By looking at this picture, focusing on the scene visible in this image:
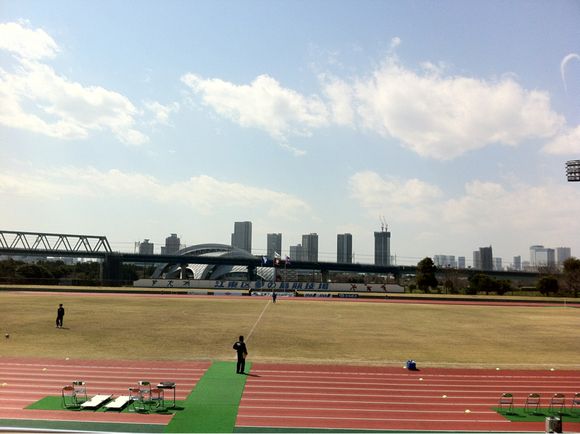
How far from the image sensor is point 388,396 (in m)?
15.7

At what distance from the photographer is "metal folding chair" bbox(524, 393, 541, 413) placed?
46.2ft

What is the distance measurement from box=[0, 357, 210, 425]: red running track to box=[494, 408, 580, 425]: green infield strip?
10065 millimetres

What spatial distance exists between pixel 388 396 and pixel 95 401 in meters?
9.43

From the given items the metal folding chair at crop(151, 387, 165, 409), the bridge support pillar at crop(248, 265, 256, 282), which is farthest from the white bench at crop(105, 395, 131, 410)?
the bridge support pillar at crop(248, 265, 256, 282)

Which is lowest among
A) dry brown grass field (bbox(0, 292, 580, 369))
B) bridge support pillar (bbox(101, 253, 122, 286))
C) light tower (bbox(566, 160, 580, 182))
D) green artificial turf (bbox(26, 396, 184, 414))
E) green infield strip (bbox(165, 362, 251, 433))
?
dry brown grass field (bbox(0, 292, 580, 369))

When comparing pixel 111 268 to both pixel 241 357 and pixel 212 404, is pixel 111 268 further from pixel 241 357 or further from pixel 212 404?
pixel 212 404

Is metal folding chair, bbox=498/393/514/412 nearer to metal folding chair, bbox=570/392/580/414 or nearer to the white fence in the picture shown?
metal folding chair, bbox=570/392/580/414

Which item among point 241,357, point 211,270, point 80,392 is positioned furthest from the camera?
point 211,270

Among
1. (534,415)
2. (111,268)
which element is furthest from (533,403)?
(111,268)

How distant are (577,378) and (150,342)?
2056cm

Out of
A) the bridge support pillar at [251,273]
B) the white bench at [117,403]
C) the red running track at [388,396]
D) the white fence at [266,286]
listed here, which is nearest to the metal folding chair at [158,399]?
the white bench at [117,403]

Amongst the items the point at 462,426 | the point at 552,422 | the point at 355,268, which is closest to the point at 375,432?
the point at 462,426

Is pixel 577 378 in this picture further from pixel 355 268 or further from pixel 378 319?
pixel 355 268

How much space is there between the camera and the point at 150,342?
2498 cm
